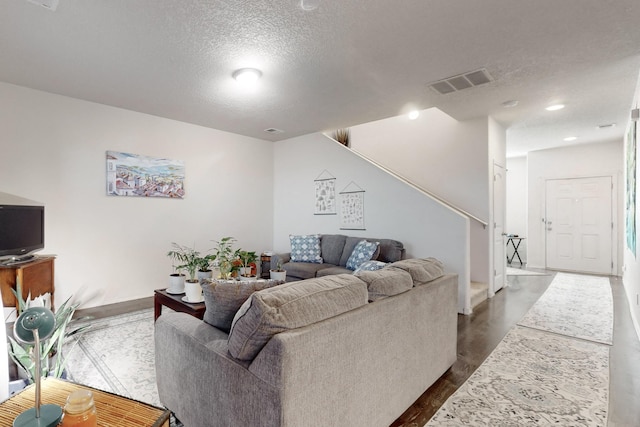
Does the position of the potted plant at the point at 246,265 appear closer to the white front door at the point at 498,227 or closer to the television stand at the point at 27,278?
the television stand at the point at 27,278

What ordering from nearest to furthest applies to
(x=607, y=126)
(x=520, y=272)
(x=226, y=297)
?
(x=226, y=297) < (x=607, y=126) < (x=520, y=272)

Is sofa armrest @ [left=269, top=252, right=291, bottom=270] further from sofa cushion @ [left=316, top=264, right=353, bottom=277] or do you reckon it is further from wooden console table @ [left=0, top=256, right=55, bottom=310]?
wooden console table @ [left=0, top=256, right=55, bottom=310]

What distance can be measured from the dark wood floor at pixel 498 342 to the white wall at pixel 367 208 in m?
0.50

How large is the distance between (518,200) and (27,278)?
9364mm

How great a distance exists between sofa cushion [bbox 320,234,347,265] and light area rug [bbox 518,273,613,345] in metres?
2.42

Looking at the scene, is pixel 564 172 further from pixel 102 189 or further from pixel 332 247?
pixel 102 189

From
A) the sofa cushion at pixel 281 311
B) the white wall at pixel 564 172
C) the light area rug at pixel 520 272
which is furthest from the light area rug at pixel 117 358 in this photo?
the white wall at pixel 564 172

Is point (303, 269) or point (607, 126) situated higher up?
point (607, 126)

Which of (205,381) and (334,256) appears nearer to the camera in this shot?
(205,381)

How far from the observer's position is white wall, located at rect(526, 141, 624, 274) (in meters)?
6.30

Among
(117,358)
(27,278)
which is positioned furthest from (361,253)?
(27,278)

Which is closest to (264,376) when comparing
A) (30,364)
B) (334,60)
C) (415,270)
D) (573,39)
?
(415,270)

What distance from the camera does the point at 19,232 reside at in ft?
9.29

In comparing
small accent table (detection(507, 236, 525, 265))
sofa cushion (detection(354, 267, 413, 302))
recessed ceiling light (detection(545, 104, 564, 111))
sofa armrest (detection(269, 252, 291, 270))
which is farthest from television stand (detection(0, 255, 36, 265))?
small accent table (detection(507, 236, 525, 265))
